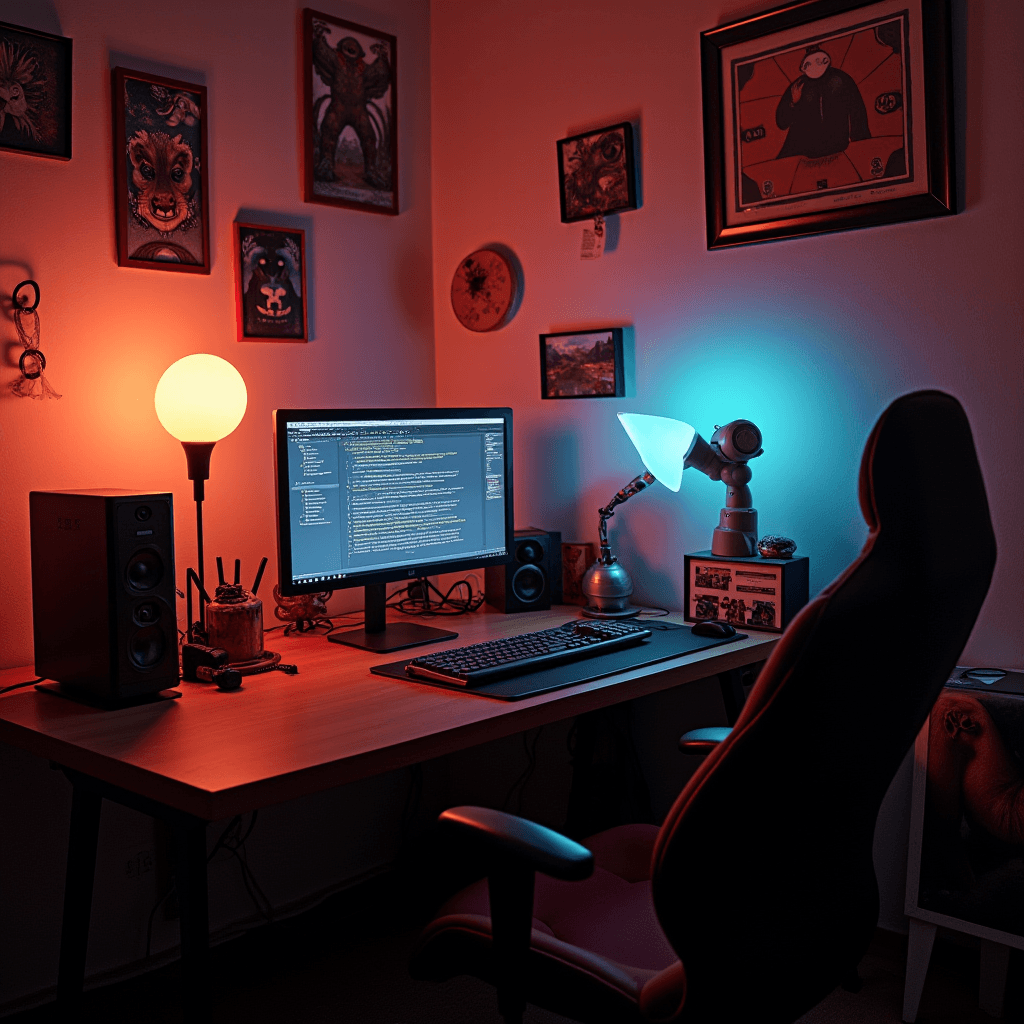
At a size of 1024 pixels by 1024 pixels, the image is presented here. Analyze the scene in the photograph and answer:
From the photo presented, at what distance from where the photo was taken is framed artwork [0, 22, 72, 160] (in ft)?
6.10

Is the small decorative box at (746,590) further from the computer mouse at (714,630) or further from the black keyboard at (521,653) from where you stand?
the black keyboard at (521,653)

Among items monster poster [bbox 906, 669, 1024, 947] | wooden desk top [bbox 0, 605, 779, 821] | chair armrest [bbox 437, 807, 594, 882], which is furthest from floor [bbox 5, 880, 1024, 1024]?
chair armrest [bbox 437, 807, 594, 882]

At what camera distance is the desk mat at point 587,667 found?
64.4 inches

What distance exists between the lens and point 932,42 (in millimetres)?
1850

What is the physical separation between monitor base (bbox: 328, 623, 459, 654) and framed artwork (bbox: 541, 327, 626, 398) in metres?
0.71

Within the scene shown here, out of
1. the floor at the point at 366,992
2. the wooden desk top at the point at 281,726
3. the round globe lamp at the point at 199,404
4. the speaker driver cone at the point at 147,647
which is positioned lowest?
the floor at the point at 366,992

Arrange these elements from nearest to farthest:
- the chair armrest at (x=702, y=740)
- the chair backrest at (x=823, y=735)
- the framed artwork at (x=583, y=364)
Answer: the chair backrest at (x=823, y=735) < the chair armrest at (x=702, y=740) < the framed artwork at (x=583, y=364)

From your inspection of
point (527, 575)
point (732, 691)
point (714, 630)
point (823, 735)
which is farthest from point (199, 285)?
point (823, 735)

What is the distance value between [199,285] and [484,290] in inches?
29.8

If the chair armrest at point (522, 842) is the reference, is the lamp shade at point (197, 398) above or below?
above

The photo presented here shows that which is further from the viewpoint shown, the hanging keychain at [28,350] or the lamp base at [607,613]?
the lamp base at [607,613]

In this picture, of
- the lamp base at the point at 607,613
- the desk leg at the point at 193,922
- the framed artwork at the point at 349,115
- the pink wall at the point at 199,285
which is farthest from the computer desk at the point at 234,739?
the framed artwork at the point at 349,115

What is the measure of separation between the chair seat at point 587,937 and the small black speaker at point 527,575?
0.77 m

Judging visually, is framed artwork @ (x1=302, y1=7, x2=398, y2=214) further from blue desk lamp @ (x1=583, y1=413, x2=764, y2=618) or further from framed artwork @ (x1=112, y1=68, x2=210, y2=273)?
blue desk lamp @ (x1=583, y1=413, x2=764, y2=618)
